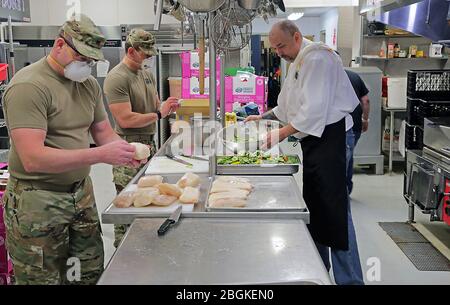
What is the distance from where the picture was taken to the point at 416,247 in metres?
4.08

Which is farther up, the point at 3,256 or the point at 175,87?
the point at 175,87

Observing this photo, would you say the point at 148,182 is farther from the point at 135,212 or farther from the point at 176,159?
the point at 176,159

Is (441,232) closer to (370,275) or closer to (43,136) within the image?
(370,275)

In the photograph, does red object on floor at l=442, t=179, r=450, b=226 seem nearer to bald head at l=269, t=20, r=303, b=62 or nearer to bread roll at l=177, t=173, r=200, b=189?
bald head at l=269, t=20, r=303, b=62

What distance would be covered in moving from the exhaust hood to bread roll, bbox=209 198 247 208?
2039 mm

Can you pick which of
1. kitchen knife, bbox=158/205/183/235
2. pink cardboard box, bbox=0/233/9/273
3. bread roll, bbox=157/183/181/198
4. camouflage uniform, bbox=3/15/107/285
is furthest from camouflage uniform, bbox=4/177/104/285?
pink cardboard box, bbox=0/233/9/273

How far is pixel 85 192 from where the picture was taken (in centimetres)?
223

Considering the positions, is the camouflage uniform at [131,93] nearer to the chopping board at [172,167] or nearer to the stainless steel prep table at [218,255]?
the chopping board at [172,167]

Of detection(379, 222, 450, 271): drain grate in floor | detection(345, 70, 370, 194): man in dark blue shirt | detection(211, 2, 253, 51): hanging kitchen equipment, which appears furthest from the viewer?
detection(345, 70, 370, 194): man in dark blue shirt

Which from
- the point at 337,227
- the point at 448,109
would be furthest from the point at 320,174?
the point at 448,109

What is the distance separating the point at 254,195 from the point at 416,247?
2.39 metres

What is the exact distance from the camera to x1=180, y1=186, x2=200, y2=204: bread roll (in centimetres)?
210

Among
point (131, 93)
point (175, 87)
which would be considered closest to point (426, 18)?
point (131, 93)

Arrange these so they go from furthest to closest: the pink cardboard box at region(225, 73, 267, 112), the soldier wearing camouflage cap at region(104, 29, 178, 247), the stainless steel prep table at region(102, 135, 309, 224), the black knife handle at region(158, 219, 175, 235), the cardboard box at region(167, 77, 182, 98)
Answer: the cardboard box at region(167, 77, 182, 98) → the pink cardboard box at region(225, 73, 267, 112) → the soldier wearing camouflage cap at region(104, 29, 178, 247) → the stainless steel prep table at region(102, 135, 309, 224) → the black knife handle at region(158, 219, 175, 235)
